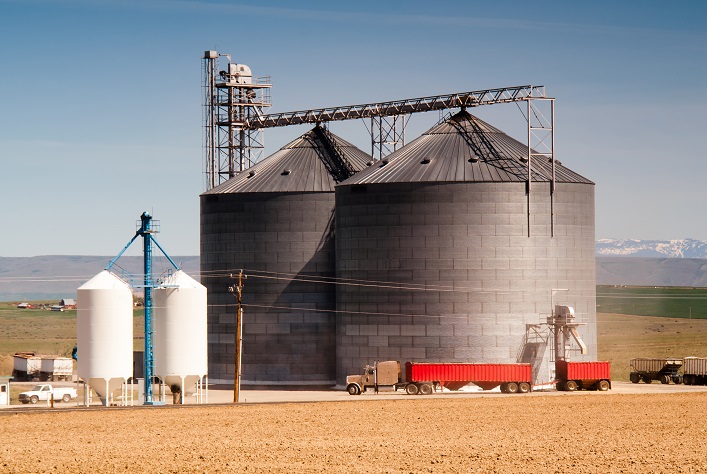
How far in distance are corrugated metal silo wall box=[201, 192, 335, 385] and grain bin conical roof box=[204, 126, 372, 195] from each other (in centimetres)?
88

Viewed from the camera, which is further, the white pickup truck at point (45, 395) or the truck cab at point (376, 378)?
the white pickup truck at point (45, 395)

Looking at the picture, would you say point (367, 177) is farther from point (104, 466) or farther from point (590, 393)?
point (104, 466)

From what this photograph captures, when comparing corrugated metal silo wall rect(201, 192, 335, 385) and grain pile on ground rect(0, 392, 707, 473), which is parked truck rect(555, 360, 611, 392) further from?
corrugated metal silo wall rect(201, 192, 335, 385)

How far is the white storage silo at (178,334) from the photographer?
7725 cm

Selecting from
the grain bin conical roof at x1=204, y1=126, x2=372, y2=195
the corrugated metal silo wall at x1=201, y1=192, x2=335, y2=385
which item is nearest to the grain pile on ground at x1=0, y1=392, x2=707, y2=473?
the corrugated metal silo wall at x1=201, y1=192, x2=335, y2=385

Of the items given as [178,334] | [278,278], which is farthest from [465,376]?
[178,334]

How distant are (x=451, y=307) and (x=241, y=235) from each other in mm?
18537

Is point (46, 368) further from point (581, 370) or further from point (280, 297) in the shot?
point (581, 370)

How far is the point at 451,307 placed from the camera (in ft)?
277

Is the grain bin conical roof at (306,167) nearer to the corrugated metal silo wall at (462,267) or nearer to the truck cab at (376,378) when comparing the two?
the corrugated metal silo wall at (462,267)

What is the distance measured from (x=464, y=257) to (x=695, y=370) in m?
21.0

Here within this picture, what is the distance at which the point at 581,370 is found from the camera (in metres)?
84.4

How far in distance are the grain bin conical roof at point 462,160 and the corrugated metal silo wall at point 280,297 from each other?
624 centimetres

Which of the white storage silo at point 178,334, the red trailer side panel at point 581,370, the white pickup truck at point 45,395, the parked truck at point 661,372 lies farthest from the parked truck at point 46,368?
the parked truck at point 661,372
